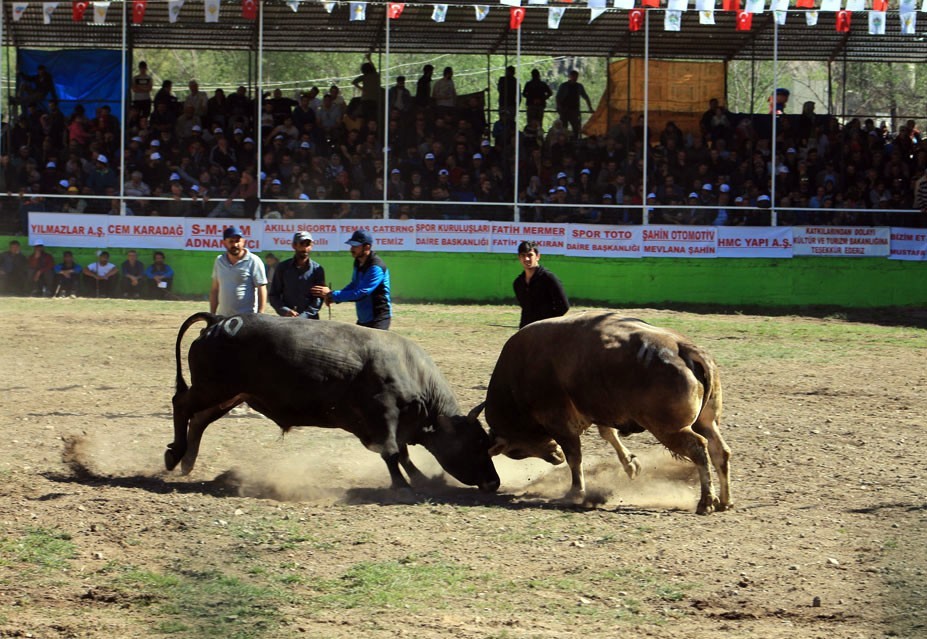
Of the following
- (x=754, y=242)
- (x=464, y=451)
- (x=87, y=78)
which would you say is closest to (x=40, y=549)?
(x=464, y=451)

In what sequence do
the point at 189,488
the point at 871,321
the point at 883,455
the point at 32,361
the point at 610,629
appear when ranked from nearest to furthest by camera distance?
1. the point at 610,629
2. the point at 189,488
3. the point at 883,455
4. the point at 32,361
5. the point at 871,321

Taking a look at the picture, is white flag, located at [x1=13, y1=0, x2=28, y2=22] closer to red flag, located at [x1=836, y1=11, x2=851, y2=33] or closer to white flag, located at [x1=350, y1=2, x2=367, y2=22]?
white flag, located at [x1=350, y1=2, x2=367, y2=22]

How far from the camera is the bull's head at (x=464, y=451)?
8.74 meters

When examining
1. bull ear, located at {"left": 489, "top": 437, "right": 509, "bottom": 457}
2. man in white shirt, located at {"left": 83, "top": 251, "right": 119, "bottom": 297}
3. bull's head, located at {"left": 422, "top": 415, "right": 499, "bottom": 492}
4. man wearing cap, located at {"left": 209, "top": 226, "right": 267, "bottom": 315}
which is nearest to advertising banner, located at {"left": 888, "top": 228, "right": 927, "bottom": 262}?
man in white shirt, located at {"left": 83, "top": 251, "right": 119, "bottom": 297}

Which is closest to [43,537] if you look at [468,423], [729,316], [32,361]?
[468,423]

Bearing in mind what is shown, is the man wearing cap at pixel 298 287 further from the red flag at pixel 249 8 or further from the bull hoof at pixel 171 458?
the red flag at pixel 249 8

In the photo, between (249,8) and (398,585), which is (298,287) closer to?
(398,585)

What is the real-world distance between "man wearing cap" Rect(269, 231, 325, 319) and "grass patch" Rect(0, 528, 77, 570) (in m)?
3.59

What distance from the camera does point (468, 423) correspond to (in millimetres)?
8812

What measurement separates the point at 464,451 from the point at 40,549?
307cm

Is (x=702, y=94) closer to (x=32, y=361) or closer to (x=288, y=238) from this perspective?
(x=288, y=238)

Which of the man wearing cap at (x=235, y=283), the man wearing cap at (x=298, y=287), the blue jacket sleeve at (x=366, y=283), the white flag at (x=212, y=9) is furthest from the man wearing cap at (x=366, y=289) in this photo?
the white flag at (x=212, y=9)

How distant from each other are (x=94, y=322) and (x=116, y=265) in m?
4.61

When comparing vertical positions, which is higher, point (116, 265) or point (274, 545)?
point (116, 265)
